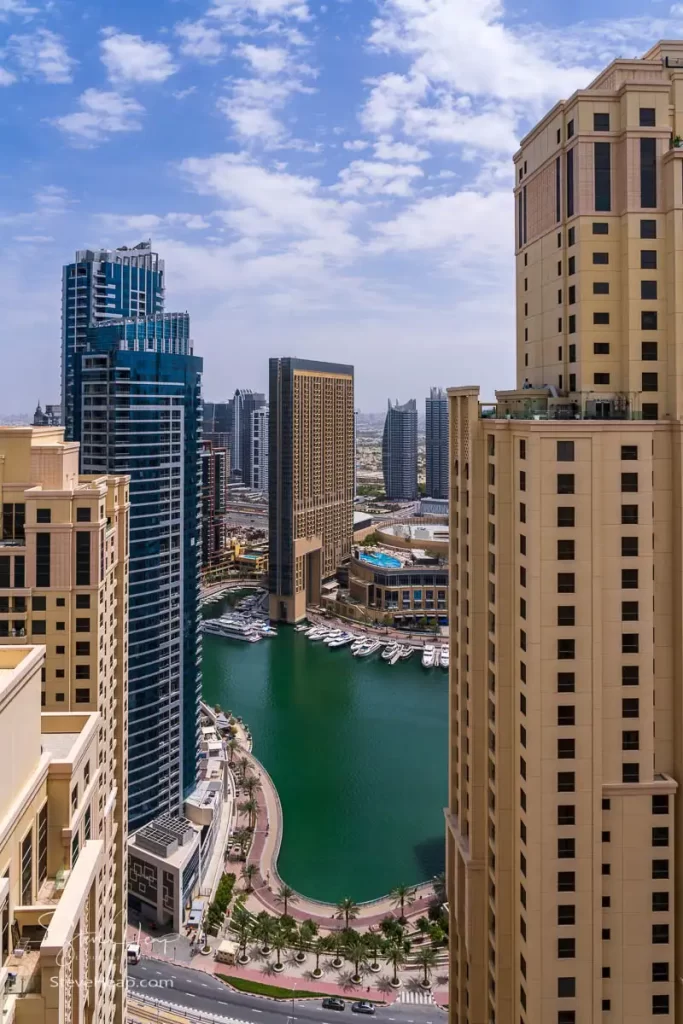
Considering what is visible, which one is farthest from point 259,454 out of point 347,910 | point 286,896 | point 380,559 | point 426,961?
point 426,961

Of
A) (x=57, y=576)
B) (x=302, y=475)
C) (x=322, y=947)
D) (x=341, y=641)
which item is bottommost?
(x=322, y=947)

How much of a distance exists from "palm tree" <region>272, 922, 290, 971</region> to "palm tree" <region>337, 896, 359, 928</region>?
1.23 meters

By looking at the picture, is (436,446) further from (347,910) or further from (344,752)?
(347,910)

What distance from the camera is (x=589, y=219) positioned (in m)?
7.23

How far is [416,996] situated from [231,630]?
22727 millimetres

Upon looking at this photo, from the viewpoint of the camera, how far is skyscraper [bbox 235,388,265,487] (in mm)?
76562

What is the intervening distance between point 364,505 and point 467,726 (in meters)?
64.3

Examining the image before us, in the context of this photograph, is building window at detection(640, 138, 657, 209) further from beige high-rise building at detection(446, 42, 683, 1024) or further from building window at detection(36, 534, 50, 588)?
building window at detection(36, 534, 50, 588)

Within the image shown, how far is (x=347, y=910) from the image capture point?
1393 centimetres

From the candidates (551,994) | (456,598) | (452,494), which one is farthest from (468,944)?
(452,494)

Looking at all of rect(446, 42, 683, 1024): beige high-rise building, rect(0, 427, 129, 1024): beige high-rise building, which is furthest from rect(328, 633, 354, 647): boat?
rect(446, 42, 683, 1024): beige high-rise building

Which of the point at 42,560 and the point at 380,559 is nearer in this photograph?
the point at 42,560

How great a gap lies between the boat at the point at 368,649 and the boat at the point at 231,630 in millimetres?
4850

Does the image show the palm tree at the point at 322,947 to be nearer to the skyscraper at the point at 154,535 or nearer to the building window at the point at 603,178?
the skyscraper at the point at 154,535
